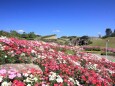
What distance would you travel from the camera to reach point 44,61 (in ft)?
28.5

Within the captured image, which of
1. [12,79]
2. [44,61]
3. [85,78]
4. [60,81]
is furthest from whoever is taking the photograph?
[44,61]

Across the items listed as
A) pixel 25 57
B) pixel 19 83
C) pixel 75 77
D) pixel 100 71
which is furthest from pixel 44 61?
pixel 19 83

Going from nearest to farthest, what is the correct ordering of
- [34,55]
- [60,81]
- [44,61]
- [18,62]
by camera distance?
[60,81]
[18,62]
[44,61]
[34,55]

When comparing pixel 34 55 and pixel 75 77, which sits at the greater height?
pixel 34 55

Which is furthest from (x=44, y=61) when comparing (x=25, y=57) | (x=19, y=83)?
(x=19, y=83)

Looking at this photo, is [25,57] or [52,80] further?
[25,57]

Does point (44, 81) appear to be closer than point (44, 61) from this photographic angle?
Yes

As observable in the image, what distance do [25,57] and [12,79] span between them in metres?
3.00

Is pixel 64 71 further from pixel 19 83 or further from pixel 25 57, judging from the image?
pixel 19 83

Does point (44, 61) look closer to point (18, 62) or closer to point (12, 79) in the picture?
point (18, 62)

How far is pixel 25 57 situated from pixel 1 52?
87 cm

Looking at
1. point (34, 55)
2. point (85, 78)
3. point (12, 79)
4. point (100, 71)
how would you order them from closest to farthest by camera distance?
point (12, 79), point (85, 78), point (34, 55), point (100, 71)

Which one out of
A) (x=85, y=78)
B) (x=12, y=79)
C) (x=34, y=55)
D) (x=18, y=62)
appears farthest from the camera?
(x=34, y=55)

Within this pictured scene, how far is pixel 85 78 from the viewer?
7488mm
